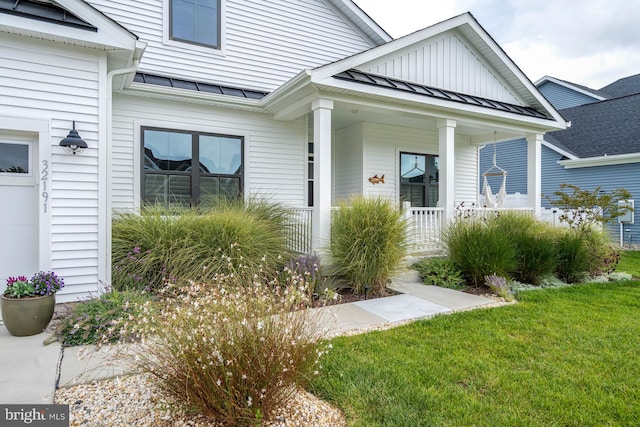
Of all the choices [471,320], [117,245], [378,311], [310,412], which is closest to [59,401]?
[310,412]

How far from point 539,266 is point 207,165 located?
6.64 m

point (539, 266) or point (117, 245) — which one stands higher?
point (117, 245)

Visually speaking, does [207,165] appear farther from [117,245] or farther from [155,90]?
[117,245]

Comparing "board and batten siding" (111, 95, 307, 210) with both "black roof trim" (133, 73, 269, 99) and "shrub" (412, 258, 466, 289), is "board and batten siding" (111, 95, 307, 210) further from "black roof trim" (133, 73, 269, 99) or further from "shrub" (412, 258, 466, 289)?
"shrub" (412, 258, 466, 289)

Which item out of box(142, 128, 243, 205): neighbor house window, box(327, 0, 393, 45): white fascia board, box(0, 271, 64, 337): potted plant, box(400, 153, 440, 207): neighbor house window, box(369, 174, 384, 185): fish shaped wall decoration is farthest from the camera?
box(400, 153, 440, 207): neighbor house window

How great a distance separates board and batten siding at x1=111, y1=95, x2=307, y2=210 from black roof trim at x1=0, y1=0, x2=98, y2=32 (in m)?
2.22

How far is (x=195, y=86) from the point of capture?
24.7ft

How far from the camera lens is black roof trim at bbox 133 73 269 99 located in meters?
7.17

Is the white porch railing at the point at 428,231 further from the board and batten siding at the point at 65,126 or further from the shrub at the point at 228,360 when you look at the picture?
the board and batten siding at the point at 65,126

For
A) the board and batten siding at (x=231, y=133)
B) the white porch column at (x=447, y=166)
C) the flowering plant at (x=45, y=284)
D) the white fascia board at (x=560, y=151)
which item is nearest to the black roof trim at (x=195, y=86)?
the board and batten siding at (x=231, y=133)

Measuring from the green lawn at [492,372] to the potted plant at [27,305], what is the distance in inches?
124

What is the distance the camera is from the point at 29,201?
4.81 m

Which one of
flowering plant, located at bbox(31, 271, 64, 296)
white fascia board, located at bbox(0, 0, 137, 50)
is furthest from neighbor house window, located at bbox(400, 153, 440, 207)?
flowering plant, located at bbox(31, 271, 64, 296)

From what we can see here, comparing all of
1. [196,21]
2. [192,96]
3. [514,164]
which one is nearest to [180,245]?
[192,96]
